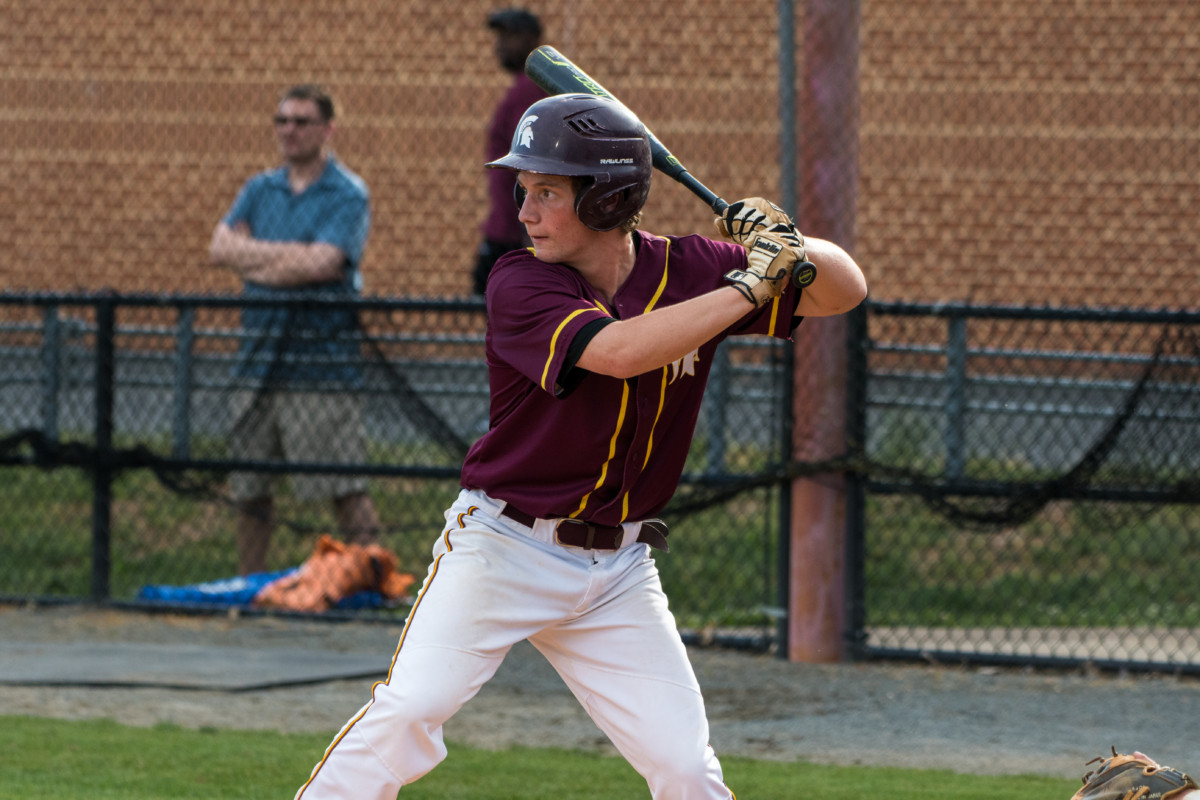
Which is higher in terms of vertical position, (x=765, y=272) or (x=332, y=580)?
(x=765, y=272)

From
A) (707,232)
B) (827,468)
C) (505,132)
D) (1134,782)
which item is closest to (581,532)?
(1134,782)

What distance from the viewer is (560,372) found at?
3146 mm

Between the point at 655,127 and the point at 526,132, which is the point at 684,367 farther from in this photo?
the point at 655,127

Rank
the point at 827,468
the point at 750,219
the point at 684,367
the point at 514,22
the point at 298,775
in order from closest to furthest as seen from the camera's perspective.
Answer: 1. the point at 750,219
2. the point at 684,367
3. the point at 298,775
4. the point at 827,468
5. the point at 514,22

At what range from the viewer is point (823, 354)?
241 inches

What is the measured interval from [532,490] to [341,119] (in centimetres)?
981

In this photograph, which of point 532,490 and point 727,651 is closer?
point 532,490

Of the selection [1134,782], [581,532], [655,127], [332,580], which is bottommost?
[332,580]

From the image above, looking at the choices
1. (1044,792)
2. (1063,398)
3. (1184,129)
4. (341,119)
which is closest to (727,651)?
(1063,398)

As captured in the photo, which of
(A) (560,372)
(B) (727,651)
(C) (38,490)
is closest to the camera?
(A) (560,372)

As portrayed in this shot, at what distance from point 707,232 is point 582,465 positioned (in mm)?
7909

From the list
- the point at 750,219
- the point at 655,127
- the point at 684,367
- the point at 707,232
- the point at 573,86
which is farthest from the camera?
the point at 655,127

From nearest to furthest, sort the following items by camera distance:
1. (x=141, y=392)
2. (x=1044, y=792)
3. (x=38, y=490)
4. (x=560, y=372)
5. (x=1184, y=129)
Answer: (x=560, y=372), (x=1044, y=792), (x=141, y=392), (x=38, y=490), (x=1184, y=129)

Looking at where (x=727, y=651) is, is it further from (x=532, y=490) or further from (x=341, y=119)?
(x=341, y=119)
